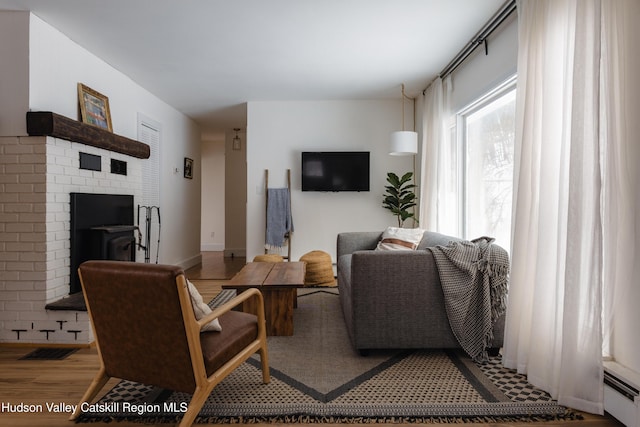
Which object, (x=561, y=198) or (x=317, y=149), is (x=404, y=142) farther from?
(x=561, y=198)

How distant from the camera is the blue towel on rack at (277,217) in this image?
206 inches

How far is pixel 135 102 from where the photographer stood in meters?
4.43

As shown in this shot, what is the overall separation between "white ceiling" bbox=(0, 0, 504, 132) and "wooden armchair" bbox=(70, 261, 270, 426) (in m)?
2.11

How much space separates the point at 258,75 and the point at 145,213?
7.25ft

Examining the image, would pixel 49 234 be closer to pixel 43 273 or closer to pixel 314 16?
pixel 43 273

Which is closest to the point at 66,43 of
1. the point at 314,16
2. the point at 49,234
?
the point at 49,234

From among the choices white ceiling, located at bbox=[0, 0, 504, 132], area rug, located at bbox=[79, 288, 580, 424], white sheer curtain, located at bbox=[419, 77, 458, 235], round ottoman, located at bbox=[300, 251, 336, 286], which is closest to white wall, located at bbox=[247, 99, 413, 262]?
white ceiling, located at bbox=[0, 0, 504, 132]

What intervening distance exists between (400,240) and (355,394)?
1.97 m

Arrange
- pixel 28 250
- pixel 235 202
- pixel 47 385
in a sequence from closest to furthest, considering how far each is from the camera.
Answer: pixel 47 385, pixel 28 250, pixel 235 202

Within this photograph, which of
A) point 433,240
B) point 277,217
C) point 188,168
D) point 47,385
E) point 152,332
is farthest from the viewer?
point 188,168

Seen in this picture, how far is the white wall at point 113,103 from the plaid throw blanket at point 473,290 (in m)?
3.16

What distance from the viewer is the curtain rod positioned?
2719 mm

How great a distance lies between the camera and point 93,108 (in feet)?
11.5

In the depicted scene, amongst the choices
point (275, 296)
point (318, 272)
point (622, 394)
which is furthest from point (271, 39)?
point (622, 394)
